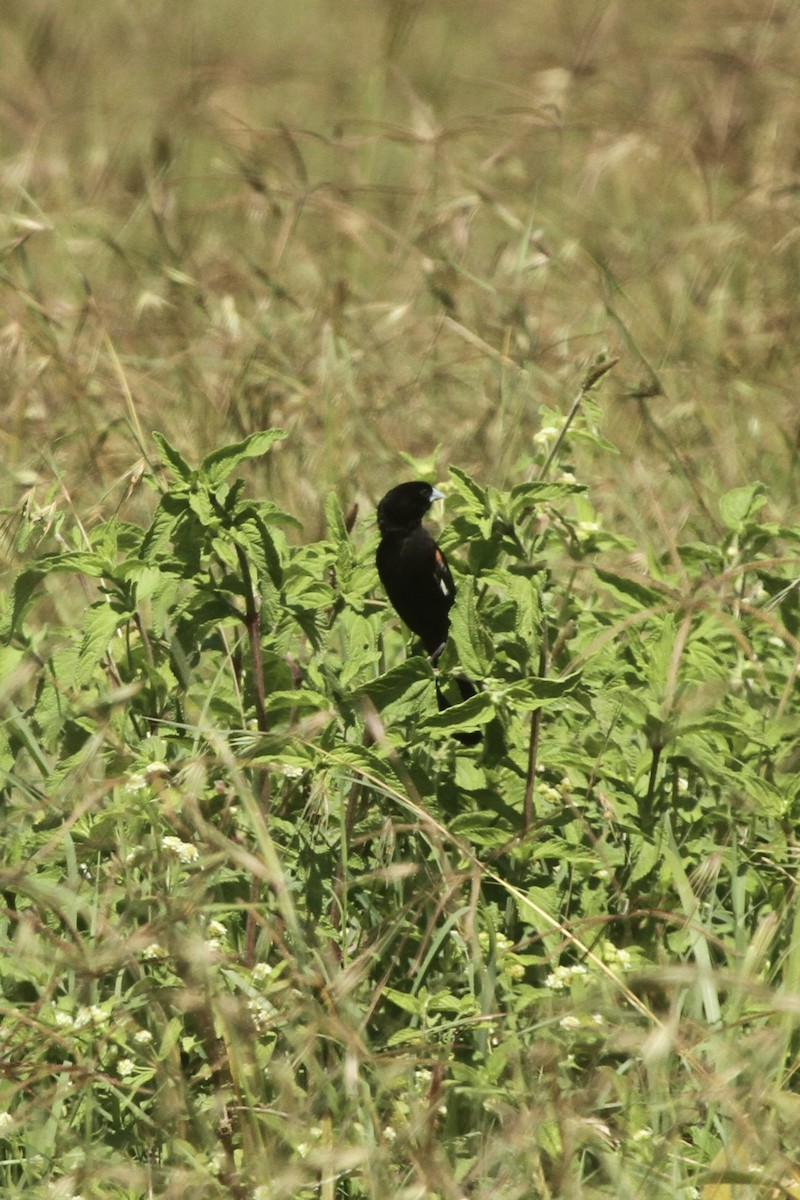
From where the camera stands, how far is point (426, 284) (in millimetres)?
4469

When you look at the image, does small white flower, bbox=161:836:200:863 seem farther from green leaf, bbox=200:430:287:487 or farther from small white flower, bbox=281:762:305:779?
green leaf, bbox=200:430:287:487

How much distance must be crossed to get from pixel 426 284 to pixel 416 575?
1.51 m

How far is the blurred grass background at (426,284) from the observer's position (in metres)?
4.18

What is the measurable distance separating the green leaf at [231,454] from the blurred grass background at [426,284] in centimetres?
29

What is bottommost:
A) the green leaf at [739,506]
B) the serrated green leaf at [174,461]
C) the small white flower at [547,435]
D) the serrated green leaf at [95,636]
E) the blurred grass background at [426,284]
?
the blurred grass background at [426,284]

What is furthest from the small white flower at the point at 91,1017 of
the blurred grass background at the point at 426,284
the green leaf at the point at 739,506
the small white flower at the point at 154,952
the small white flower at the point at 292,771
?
the green leaf at the point at 739,506

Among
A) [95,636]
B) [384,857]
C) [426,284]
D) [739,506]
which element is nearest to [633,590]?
[739,506]

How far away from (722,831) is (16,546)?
143cm

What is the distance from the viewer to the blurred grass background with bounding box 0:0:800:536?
4.18 m

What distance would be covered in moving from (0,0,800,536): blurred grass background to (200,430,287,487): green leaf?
290mm

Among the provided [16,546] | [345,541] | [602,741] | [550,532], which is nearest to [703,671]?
[602,741]

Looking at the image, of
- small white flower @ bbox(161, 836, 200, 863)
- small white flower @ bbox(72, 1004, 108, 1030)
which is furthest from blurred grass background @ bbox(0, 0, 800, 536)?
small white flower @ bbox(72, 1004, 108, 1030)

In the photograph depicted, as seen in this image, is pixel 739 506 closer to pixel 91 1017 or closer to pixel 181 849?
pixel 181 849

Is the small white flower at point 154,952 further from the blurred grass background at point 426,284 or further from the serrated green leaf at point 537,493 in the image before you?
the serrated green leaf at point 537,493
